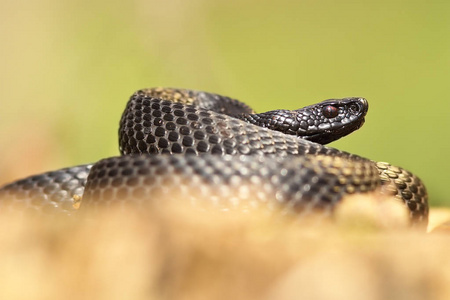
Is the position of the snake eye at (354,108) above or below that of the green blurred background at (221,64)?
below

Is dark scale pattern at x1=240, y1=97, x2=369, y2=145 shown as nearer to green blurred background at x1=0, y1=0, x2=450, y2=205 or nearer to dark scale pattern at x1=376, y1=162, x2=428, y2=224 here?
dark scale pattern at x1=376, y1=162, x2=428, y2=224

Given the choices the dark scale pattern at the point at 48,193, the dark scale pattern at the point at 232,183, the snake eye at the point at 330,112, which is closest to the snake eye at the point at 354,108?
the snake eye at the point at 330,112

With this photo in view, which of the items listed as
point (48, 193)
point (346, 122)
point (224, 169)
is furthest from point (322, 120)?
point (48, 193)

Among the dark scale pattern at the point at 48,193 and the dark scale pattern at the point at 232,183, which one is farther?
the dark scale pattern at the point at 48,193

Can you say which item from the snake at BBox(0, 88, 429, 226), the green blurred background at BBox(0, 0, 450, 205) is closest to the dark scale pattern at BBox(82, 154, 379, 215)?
the snake at BBox(0, 88, 429, 226)

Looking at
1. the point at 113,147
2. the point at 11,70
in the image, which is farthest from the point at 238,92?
the point at 11,70

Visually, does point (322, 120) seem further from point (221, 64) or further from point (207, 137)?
point (221, 64)

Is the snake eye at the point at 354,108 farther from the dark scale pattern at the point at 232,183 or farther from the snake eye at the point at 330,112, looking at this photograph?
the dark scale pattern at the point at 232,183
